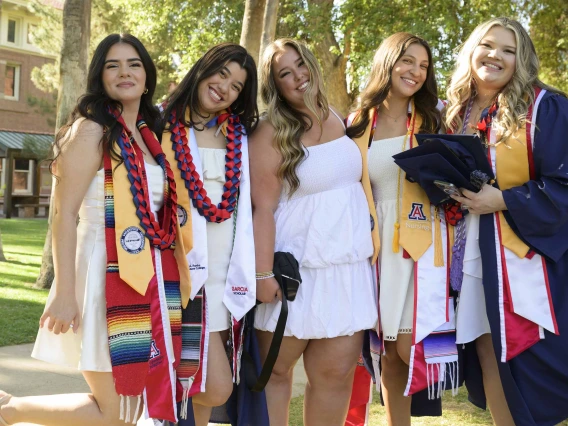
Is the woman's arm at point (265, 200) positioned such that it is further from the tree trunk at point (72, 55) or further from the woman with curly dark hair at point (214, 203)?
the tree trunk at point (72, 55)

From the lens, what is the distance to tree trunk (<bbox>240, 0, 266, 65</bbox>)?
27.8 ft

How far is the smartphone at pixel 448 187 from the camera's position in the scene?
11.0ft

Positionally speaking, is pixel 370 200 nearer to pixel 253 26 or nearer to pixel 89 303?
pixel 89 303

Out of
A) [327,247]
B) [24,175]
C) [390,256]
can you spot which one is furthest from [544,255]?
[24,175]

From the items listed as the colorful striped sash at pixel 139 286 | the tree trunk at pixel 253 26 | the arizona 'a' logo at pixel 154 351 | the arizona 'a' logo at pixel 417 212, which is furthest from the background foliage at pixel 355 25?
the arizona 'a' logo at pixel 154 351

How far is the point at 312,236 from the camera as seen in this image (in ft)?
11.2

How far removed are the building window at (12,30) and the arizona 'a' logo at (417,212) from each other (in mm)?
30543

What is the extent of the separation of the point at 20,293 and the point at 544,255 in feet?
21.9

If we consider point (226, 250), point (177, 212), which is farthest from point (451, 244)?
point (177, 212)

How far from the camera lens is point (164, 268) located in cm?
318

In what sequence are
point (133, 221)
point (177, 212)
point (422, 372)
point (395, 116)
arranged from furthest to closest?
1. point (395, 116)
2. point (422, 372)
3. point (177, 212)
4. point (133, 221)

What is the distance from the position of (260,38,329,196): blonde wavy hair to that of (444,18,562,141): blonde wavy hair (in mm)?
743

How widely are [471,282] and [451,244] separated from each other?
0.71 ft

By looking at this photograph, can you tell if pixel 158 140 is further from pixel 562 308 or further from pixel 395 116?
pixel 562 308
